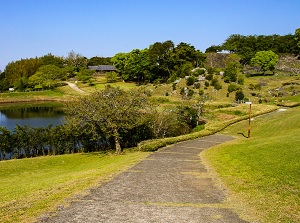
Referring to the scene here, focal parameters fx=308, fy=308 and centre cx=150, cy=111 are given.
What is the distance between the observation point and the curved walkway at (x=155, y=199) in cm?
1119

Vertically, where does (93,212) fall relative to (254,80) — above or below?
below

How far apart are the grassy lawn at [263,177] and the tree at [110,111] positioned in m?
8.24

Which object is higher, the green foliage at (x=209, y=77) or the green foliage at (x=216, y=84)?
the green foliage at (x=209, y=77)

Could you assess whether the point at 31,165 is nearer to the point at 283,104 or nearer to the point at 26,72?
the point at 283,104

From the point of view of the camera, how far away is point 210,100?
60844mm

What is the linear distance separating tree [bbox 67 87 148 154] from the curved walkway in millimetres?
9162

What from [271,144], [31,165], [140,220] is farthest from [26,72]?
[140,220]

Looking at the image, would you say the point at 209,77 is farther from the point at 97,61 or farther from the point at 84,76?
the point at 97,61

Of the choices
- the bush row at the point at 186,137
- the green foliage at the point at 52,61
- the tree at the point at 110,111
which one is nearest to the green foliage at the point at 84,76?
the green foliage at the point at 52,61

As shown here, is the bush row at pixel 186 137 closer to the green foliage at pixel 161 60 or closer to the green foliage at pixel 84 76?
the green foliage at pixel 161 60

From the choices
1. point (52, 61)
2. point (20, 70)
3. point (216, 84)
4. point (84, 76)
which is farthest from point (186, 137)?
point (52, 61)

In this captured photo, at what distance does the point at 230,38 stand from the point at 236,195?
12254cm

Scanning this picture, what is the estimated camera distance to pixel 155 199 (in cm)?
1345

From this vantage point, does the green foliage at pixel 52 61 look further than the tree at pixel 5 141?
Yes
